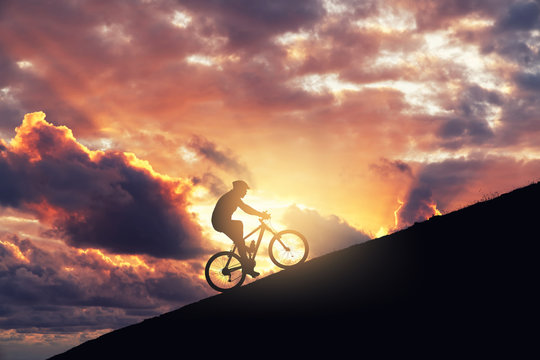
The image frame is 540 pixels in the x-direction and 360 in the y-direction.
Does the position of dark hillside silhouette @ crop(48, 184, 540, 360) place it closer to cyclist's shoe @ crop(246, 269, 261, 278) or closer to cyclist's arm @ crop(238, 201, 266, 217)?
cyclist's shoe @ crop(246, 269, 261, 278)

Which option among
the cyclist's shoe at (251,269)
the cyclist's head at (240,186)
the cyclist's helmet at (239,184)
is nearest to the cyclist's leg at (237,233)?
the cyclist's shoe at (251,269)

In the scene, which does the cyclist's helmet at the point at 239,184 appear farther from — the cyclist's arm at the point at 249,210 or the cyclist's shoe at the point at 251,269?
the cyclist's shoe at the point at 251,269

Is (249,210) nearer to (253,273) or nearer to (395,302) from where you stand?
(253,273)

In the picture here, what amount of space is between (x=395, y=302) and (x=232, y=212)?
21.7 feet

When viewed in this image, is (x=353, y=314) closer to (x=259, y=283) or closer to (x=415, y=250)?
(x=415, y=250)

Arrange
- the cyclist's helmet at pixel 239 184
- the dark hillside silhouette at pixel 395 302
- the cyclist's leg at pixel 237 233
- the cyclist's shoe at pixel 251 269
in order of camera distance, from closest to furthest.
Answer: the dark hillside silhouette at pixel 395 302 < the cyclist's helmet at pixel 239 184 < the cyclist's leg at pixel 237 233 < the cyclist's shoe at pixel 251 269

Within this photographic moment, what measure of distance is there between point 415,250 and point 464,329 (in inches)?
211

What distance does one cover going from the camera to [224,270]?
1852 cm

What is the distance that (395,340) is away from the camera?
1106cm

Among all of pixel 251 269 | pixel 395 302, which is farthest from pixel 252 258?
pixel 395 302

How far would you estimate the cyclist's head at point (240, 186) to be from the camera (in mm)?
17562

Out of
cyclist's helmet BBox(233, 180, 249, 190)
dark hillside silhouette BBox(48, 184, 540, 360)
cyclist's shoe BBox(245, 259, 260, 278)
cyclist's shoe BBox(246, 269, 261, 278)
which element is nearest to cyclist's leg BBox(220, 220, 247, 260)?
cyclist's shoe BBox(245, 259, 260, 278)

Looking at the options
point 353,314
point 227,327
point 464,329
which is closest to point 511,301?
point 464,329

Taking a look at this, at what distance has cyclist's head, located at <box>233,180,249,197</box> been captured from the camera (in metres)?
17.6
